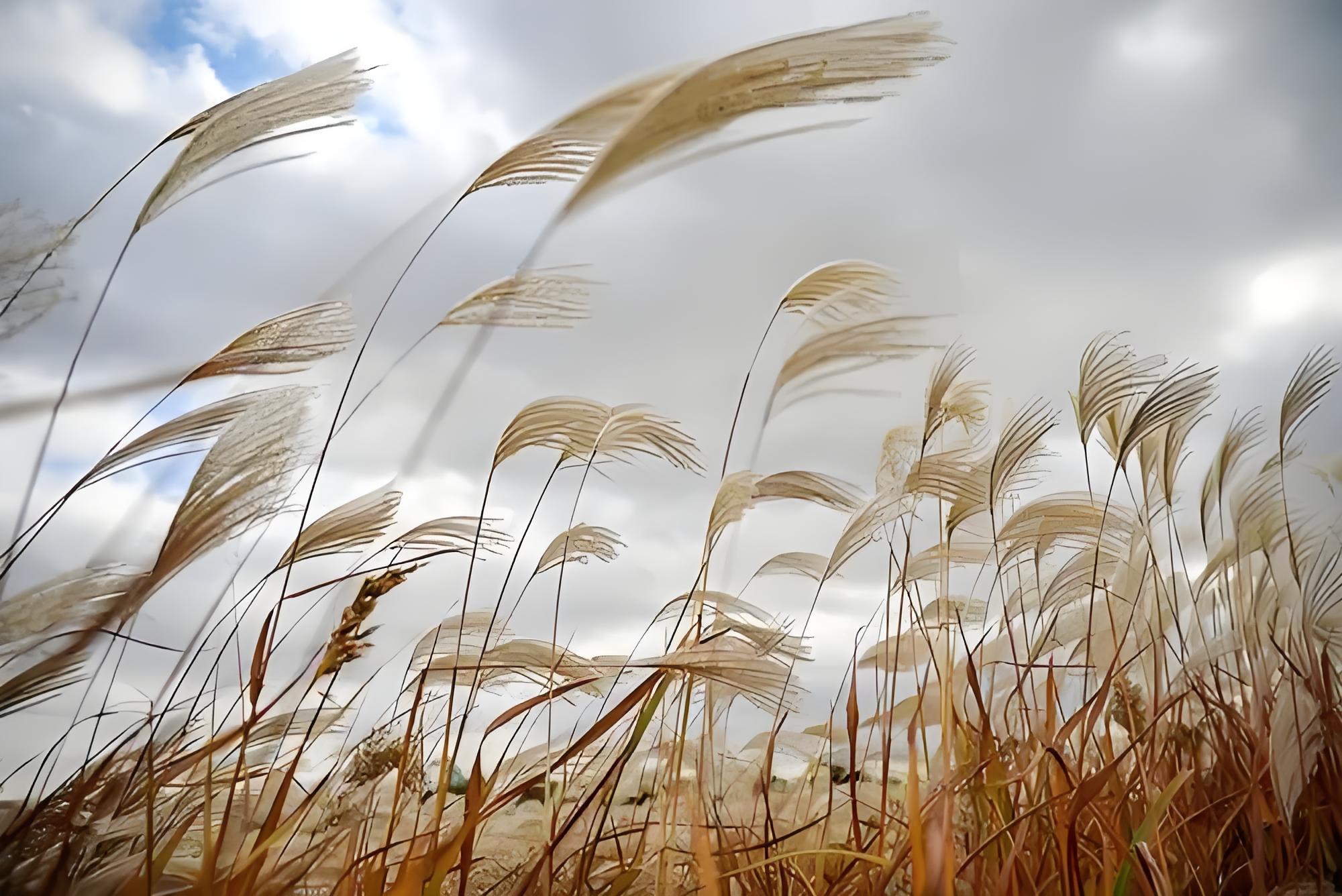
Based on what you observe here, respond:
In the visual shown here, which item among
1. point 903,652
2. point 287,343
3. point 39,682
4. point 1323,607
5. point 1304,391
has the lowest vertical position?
point 39,682

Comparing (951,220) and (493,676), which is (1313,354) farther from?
(493,676)

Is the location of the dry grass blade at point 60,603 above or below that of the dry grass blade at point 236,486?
below

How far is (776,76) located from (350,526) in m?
0.62

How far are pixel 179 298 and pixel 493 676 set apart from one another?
1.98 feet

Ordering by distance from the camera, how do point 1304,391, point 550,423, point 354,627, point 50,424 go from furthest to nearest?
point 1304,391, point 550,423, point 50,424, point 354,627

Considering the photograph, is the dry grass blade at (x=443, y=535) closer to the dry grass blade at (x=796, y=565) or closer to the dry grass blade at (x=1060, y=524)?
the dry grass blade at (x=796, y=565)

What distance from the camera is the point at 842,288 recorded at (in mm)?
1188

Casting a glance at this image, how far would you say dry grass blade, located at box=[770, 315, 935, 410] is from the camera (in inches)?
46.1

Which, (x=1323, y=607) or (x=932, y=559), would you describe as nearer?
(x=932, y=559)

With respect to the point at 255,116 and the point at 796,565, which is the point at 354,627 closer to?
the point at 255,116

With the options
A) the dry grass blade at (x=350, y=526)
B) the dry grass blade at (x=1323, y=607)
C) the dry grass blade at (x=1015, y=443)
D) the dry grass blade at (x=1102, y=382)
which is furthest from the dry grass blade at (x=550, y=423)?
the dry grass blade at (x=1323, y=607)

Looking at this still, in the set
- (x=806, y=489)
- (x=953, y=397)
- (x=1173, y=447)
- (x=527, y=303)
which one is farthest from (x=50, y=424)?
(x=1173, y=447)

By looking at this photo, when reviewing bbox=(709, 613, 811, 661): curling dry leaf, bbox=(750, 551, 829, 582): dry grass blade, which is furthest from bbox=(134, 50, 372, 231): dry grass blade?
bbox=(750, 551, 829, 582): dry grass blade

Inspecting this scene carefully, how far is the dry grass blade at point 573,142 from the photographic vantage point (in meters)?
0.78
